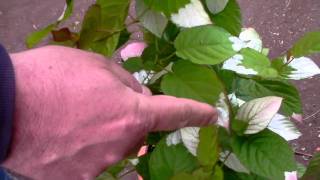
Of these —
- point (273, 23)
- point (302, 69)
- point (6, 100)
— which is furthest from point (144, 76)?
point (273, 23)

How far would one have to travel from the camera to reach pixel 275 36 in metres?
1.92

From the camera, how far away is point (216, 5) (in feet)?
2.52

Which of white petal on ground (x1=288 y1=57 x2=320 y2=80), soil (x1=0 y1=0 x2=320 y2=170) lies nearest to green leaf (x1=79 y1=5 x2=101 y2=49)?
white petal on ground (x1=288 y1=57 x2=320 y2=80)

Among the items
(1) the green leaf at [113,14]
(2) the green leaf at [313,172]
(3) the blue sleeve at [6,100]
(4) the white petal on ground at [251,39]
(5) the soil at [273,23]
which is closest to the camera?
(3) the blue sleeve at [6,100]

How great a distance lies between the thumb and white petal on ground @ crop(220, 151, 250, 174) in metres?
0.20

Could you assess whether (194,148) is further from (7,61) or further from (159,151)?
(7,61)

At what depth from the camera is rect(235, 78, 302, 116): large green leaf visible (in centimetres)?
85

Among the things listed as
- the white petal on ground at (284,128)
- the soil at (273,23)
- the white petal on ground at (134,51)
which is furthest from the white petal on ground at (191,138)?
the soil at (273,23)

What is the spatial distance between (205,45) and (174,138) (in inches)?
6.4

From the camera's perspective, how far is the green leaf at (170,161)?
773 mm

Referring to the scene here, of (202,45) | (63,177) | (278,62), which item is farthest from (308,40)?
(63,177)

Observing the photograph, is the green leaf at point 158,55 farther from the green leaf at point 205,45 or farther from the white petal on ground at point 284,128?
the white petal on ground at point 284,128

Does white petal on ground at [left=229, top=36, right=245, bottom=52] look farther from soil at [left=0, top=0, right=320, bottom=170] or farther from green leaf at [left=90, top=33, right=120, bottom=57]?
soil at [left=0, top=0, right=320, bottom=170]

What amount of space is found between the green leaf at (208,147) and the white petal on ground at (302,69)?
20 centimetres
